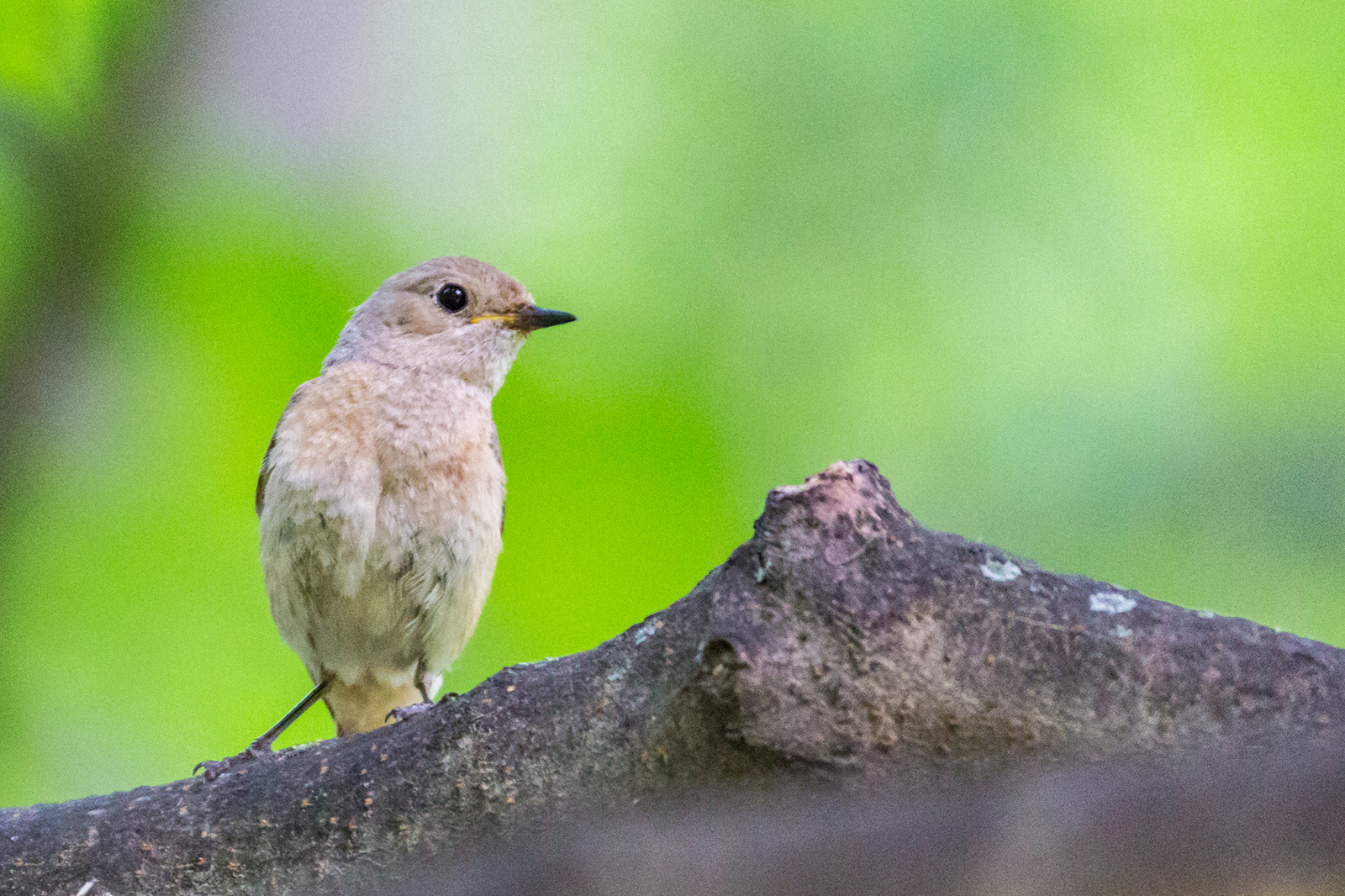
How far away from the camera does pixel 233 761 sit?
13.3ft

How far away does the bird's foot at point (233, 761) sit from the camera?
10.1 feet

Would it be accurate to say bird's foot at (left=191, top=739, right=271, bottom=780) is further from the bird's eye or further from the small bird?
the bird's eye

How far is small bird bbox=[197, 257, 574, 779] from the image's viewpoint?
477 cm

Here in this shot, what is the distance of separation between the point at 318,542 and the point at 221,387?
0.84 meters

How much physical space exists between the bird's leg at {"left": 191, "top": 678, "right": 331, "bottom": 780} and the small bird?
13 mm

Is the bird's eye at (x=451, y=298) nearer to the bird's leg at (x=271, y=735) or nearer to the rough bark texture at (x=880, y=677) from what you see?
the bird's leg at (x=271, y=735)

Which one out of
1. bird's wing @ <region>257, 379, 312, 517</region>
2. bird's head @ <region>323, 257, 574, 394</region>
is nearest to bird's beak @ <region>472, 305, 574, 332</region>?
bird's head @ <region>323, 257, 574, 394</region>

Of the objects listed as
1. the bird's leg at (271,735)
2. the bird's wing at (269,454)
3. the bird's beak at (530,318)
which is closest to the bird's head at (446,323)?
the bird's beak at (530,318)

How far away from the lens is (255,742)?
4664 millimetres

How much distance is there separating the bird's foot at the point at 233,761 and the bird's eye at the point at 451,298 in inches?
79.9

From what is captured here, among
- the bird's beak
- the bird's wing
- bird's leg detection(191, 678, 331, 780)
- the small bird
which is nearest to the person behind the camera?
bird's leg detection(191, 678, 331, 780)

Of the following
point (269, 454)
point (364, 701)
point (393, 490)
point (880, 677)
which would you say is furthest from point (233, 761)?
point (880, 677)

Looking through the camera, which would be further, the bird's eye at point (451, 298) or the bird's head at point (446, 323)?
the bird's eye at point (451, 298)

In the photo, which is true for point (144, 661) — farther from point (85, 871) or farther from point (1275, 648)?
point (1275, 648)
